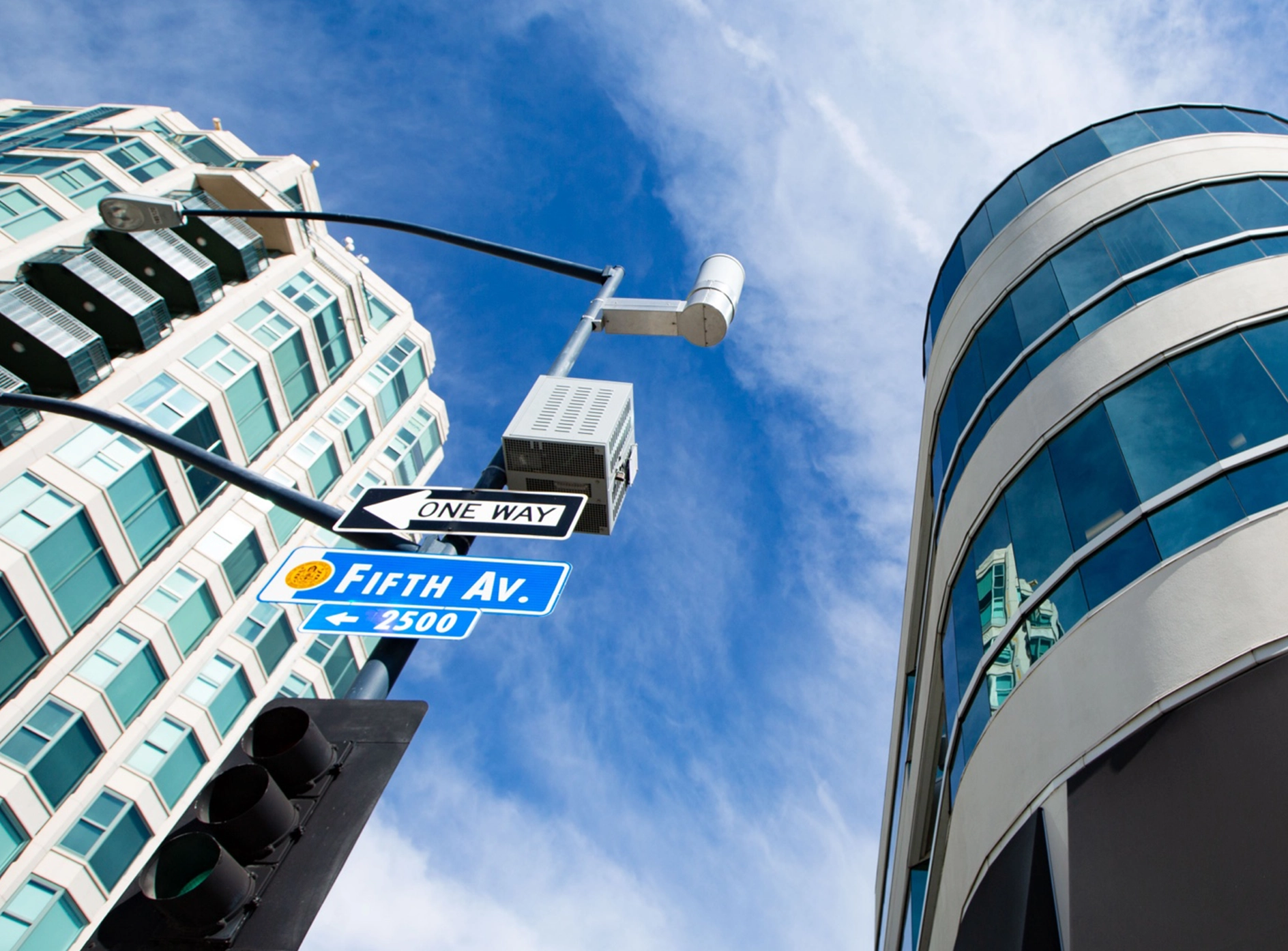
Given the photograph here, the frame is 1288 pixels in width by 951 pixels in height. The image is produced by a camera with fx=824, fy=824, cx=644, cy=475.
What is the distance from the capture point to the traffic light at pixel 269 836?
9.16 ft

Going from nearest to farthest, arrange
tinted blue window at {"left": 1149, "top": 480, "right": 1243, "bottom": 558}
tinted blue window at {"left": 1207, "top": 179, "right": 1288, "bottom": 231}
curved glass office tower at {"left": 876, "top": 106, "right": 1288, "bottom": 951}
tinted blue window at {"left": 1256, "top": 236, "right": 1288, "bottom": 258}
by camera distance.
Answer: curved glass office tower at {"left": 876, "top": 106, "right": 1288, "bottom": 951} < tinted blue window at {"left": 1149, "top": 480, "right": 1243, "bottom": 558} < tinted blue window at {"left": 1256, "top": 236, "right": 1288, "bottom": 258} < tinted blue window at {"left": 1207, "top": 179, "right": 1288, "bottom": 231}

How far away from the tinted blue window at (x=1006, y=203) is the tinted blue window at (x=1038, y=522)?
303 inches

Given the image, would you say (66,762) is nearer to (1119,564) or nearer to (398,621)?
(398,621)

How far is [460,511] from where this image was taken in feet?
12.8

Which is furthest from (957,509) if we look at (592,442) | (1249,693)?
(592,442)

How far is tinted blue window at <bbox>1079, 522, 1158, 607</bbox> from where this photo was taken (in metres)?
9.61

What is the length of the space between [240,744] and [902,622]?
58.5 feet

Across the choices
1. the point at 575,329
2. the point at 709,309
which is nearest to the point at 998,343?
the point at 709,309

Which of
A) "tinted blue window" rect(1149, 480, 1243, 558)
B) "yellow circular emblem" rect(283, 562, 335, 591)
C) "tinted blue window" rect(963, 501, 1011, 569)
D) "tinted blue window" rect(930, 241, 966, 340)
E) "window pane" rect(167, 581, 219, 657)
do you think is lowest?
"yellow circular emblem" rect(283, 562, 335, 591)

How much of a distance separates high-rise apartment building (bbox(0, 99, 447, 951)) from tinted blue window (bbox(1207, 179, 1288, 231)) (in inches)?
883

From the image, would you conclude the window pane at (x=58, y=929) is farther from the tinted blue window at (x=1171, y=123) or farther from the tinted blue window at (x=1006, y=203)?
the tinted blue window at (x=1171, y=123)

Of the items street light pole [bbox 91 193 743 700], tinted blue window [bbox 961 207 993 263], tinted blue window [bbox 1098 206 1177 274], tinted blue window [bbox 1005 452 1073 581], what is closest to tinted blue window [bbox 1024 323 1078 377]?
tinted blue window [bbox 1098 206 1177 274]

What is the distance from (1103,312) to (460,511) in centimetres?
1258

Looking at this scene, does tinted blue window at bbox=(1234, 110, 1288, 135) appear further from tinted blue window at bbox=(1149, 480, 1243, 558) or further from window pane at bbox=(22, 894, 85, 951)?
window pane at bbox=(22, 894, 85, 951)
